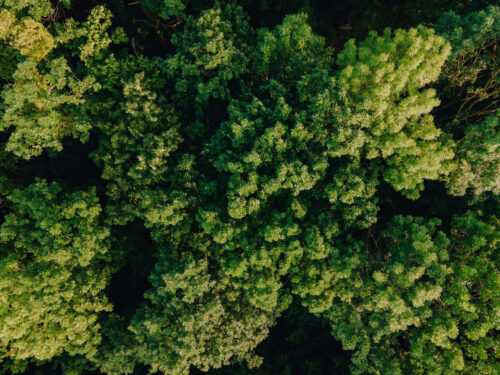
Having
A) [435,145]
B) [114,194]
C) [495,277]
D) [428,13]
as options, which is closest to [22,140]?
[114,194]

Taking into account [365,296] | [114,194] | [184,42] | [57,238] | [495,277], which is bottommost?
[365,296]

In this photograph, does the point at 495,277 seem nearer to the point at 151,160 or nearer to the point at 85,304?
the point at 151,160

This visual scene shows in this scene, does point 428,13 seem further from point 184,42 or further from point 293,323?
point 293,323

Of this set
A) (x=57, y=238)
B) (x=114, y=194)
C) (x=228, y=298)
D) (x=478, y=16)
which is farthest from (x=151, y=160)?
(x=478, y=16)

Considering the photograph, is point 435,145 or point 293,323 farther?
point 293,323

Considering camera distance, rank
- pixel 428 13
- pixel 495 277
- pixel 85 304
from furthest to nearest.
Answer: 1. pixel 428 13
2. pixel 85 304
3. pixel 495 277

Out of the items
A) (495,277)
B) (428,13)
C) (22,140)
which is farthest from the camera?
(428,13)

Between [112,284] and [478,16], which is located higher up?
[478,16]
